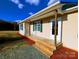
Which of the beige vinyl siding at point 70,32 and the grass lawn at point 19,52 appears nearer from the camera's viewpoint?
the grass lawn at point 19,52

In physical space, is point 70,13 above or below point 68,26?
above

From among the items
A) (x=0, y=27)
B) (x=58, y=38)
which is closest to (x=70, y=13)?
(x=58, y=38)

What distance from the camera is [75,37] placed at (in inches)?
371

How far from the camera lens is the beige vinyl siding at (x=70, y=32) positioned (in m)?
9.43

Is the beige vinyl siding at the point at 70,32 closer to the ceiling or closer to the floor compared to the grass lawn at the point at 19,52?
closer to the ceiling

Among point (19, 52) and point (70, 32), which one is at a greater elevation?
point (70, 32)

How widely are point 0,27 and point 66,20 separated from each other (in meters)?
43.5

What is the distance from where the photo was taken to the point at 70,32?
32.7 feet

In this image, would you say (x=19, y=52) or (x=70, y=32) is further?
(x=19, y=52)

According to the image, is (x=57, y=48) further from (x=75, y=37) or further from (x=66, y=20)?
(x=66, y=20)

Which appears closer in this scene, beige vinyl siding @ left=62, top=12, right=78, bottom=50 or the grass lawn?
the grass lawn

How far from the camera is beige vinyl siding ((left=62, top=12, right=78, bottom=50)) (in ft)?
30.9

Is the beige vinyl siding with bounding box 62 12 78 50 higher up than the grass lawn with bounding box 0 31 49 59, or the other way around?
the beige vinyl siding with bounding box 62 12 78 50

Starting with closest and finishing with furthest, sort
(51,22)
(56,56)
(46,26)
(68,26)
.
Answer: (56,56) < (68,26) < (51,22) < (46,26)
